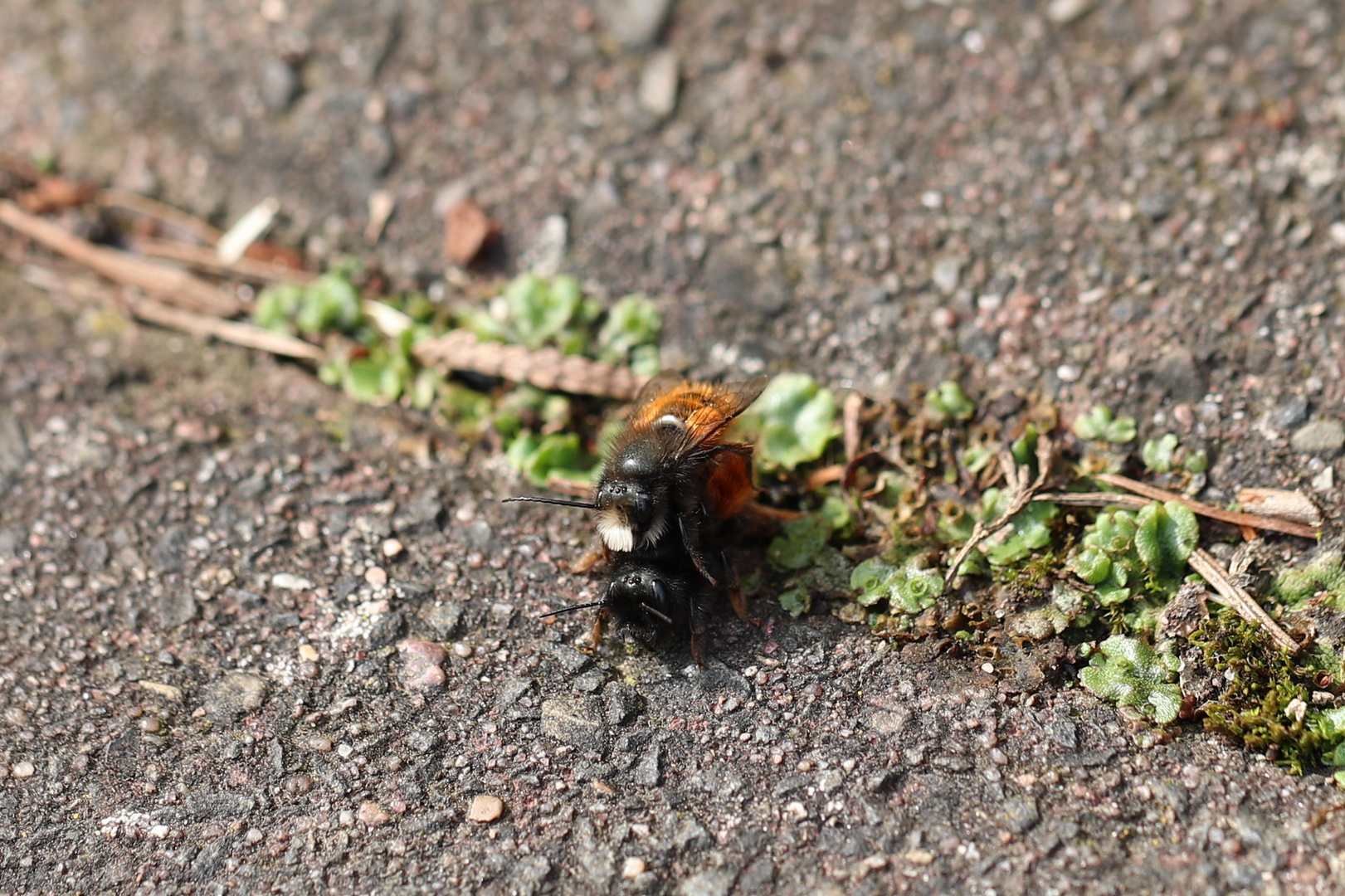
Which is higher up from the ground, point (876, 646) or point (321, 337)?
point (321, 337)

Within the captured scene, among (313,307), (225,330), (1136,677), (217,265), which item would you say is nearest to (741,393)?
(1136,677)

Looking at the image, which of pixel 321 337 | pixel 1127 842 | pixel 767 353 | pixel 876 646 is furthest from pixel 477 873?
pixel 321 337

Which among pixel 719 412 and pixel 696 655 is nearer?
pixel 696 655

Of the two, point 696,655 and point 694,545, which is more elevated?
point 694,545

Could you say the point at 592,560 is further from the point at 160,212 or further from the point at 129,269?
the point at 160,212

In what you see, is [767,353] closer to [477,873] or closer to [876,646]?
[876,646]

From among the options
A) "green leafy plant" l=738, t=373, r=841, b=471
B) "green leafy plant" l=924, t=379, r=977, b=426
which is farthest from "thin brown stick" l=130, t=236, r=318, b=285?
"green leafy plant" l=924, t=379, r=977, b=426

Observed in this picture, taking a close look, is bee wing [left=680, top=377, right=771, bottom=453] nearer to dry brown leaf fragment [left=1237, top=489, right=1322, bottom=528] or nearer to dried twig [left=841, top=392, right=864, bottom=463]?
dried twig [left=841, top=392, right=864, bottom=463]
